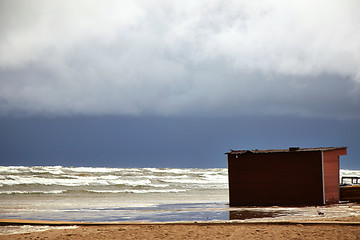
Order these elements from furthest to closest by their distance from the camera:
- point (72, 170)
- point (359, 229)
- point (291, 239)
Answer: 1. point (72, 170)
2. point (359, 229)
3. point (291, 239)

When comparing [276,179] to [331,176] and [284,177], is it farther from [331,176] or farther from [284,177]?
[331,176]

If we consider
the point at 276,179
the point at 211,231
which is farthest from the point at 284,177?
the point at 211,231

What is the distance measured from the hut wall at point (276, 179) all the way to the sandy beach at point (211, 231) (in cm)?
981

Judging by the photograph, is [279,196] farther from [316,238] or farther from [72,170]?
[72,170]

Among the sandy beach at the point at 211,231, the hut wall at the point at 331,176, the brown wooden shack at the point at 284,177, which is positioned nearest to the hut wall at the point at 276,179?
the brown wooden shack at the point at 284,177

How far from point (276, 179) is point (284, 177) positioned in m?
0.43

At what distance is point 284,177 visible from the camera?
2558cm

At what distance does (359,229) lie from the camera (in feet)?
45.3

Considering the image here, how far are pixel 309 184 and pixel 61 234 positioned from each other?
15.0 m

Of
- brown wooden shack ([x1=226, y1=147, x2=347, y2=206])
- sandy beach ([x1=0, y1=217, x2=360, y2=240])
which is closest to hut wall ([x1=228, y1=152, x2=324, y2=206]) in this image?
brown wooden shack ([x1=226, y1=147, x2=347, y2=206])

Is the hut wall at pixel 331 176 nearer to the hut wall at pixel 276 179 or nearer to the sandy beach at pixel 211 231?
the hut wall at pixel 276 179

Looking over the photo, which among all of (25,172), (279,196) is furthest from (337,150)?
(25,172)

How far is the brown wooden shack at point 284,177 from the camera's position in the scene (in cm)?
2500

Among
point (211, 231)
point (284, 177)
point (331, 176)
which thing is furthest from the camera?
point (331, 176)
